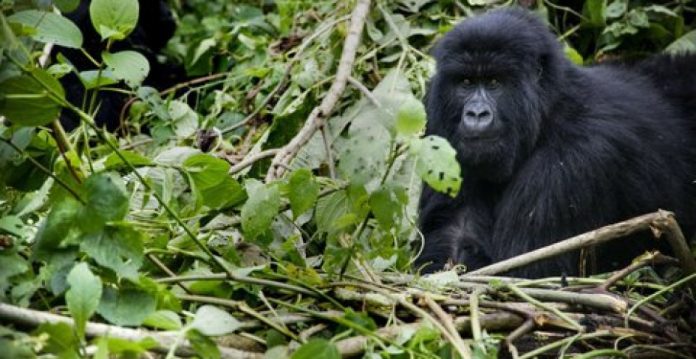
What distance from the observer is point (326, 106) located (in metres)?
4.25

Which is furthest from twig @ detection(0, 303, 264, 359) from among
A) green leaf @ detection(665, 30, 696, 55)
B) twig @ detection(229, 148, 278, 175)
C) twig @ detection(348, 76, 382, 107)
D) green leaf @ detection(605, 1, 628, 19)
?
green leaf @ detection(605, 1, 628, 19)

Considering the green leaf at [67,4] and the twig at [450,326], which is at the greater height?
the green leaf at [67,4]

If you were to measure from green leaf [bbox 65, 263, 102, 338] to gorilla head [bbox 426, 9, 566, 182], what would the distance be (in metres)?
2.31

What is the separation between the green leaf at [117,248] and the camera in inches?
104

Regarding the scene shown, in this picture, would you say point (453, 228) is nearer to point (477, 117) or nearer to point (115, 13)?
point (477, 117)

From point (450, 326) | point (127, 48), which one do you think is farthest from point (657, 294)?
point (127, 48)

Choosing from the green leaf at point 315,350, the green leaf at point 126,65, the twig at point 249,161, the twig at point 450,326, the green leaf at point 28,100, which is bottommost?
the twig at point 249,161

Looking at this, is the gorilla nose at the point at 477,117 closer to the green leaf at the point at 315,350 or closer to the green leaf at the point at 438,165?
the green leaf at the point at 438,165

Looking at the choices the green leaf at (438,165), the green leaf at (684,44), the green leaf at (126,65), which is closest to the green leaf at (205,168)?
the green leaf at (126,65)

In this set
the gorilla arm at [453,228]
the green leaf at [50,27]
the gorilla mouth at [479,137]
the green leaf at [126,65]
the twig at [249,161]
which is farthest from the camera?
the gorilla arm at [453,228]

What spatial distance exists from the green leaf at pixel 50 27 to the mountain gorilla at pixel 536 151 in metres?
2.00

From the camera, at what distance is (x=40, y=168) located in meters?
2.90

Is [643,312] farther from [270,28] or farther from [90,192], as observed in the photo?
[270,28]

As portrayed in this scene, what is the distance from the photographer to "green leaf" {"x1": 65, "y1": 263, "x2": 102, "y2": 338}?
2.40m
